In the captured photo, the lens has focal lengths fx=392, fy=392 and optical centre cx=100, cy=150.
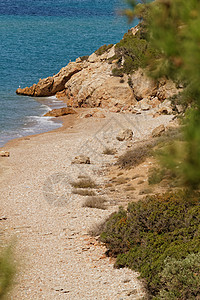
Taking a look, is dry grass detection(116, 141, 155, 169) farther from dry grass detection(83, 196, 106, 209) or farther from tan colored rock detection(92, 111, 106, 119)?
tan colored rock detection(92, 111, 106, 119)

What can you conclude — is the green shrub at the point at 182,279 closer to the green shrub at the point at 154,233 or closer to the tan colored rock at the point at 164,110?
the green shrub at the point at 154,233

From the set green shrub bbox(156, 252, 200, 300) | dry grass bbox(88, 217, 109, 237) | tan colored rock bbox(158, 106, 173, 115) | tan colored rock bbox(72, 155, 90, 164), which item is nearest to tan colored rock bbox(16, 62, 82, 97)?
tan colored rock bbox(158, 106, 173, 115)

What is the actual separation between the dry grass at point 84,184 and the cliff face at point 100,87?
11.8 m

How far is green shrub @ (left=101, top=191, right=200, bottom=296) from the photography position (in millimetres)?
7141

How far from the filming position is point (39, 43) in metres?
69.9

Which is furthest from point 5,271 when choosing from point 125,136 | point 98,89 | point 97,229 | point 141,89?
point 98,89

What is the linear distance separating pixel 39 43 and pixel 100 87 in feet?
140

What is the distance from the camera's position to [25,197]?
516 inches

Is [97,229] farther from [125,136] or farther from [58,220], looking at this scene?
[125,136]

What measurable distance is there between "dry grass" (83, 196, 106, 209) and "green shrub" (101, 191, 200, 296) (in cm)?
239

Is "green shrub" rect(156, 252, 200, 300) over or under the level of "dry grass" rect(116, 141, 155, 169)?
over

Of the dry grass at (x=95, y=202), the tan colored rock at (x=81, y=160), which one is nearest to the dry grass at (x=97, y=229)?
the dry grass at (x=95, y=202)

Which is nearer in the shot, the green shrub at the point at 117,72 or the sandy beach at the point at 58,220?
the sandy beach at the point at 58,220

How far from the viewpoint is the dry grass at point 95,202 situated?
11530 mm
